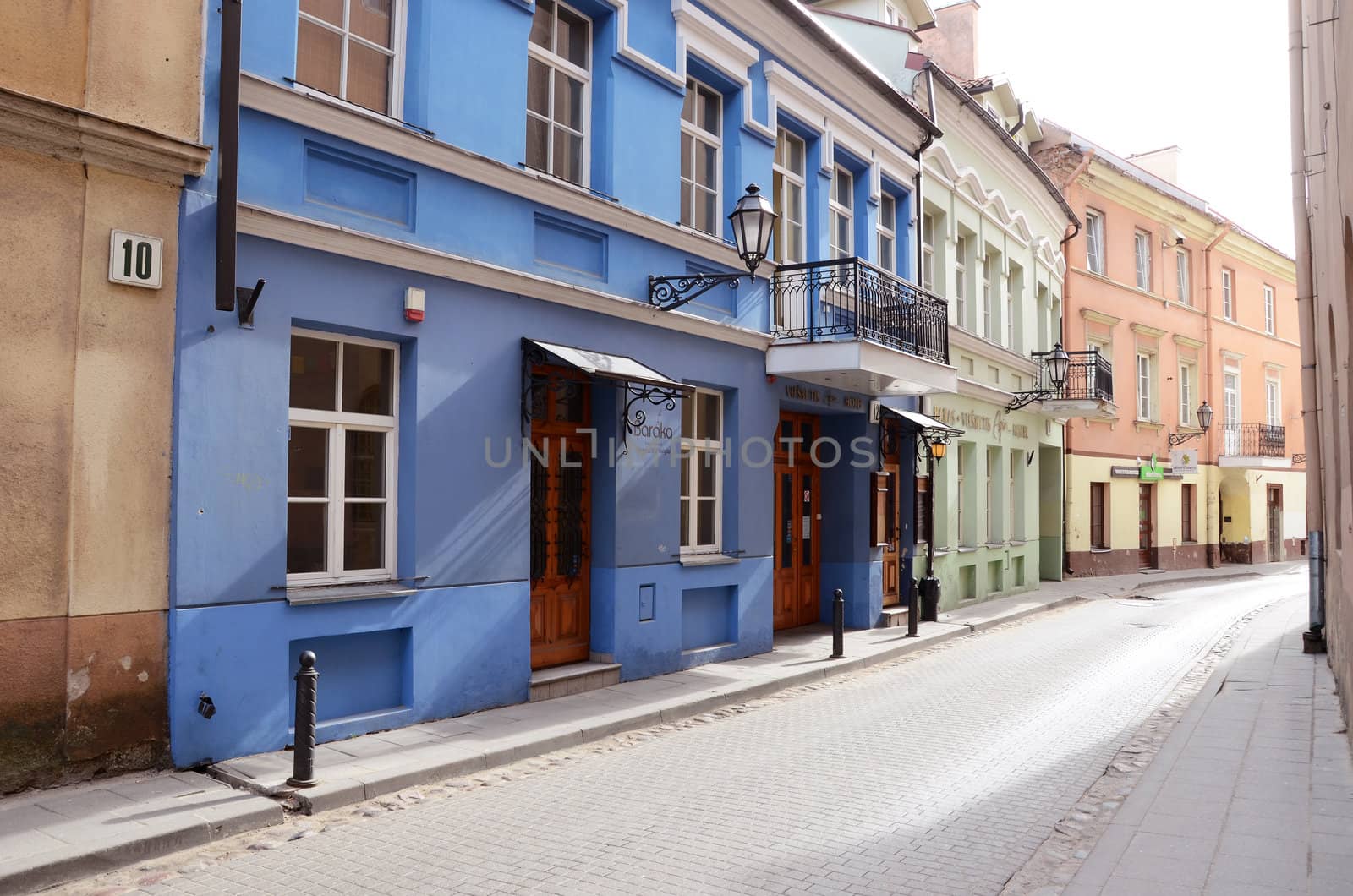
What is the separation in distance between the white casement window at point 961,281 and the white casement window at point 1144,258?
38.7ft

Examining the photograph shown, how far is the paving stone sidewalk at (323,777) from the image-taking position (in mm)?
5344

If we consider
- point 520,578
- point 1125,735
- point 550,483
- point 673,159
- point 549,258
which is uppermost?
point 673,159

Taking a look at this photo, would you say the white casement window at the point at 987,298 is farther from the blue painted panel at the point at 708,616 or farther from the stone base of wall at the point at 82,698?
the stone base of wall at the point at 82,698

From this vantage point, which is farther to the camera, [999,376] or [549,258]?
[999,376]

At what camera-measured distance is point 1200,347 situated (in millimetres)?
32250

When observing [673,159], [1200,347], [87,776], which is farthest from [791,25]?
[1200,347]

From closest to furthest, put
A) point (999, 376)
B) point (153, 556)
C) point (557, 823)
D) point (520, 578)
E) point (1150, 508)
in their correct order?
point (557, 823) < point (153, 556) < point (520, 578) < point (999, 376) < point (1150, 508)

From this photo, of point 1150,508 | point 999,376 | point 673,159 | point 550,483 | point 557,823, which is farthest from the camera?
point 1150,508

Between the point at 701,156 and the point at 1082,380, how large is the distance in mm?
15130

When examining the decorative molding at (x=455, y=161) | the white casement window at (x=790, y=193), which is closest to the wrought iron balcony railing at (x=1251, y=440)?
the white casement window at (x=790, y=193)

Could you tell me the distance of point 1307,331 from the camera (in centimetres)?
1260

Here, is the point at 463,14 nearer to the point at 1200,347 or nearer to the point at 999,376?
the point at 999,376

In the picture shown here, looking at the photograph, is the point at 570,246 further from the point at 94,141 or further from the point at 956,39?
the point at 956,39

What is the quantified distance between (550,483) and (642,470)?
3.51 feet
